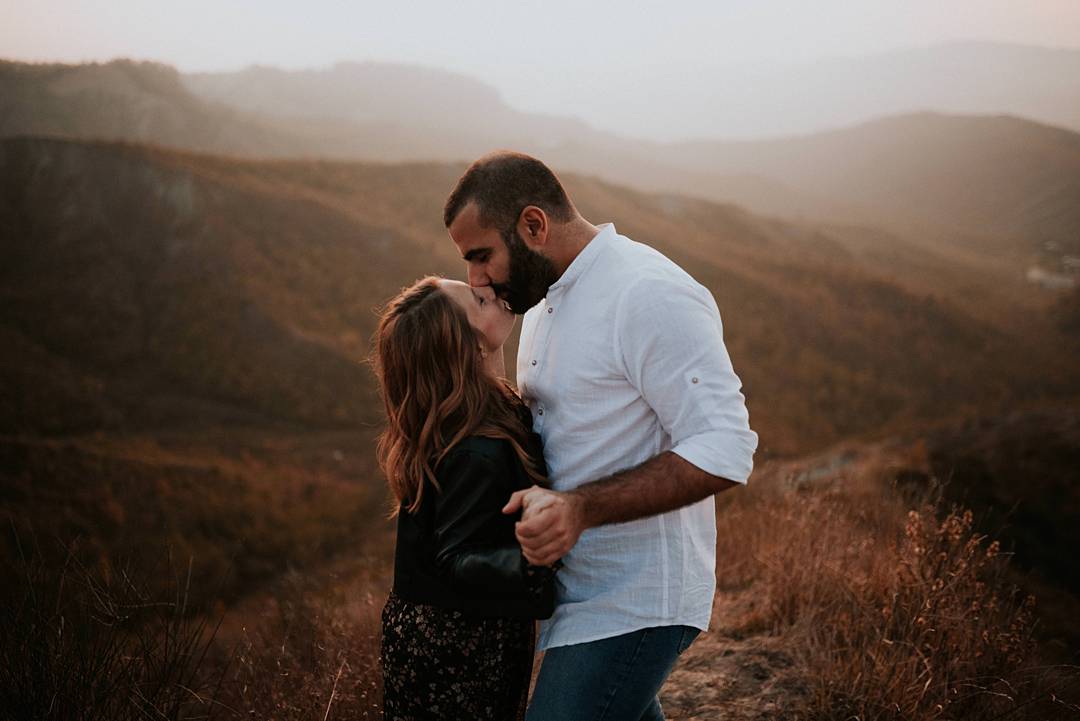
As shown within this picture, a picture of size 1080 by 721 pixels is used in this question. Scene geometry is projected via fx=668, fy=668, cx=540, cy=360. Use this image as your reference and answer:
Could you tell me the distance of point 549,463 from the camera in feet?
6.38

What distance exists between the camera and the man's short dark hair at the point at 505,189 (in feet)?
6.41

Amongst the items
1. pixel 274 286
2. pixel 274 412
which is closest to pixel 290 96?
pixel 274 286

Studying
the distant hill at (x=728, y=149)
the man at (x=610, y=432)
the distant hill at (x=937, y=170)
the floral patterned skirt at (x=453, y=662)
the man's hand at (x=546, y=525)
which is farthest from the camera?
the distant hill at (x=937, y=170)

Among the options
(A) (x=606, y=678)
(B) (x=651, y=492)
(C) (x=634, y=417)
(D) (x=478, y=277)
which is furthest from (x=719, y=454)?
(D) (x=478, y=277)

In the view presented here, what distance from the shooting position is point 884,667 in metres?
2.71

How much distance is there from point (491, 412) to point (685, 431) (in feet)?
1.85

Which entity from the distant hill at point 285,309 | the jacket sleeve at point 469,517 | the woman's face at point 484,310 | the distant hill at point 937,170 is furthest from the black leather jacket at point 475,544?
the distant hill at point 937,170

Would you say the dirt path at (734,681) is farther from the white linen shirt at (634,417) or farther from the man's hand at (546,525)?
the man's hand at (546,525)

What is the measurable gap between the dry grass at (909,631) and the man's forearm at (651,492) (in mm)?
1629

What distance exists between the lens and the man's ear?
1.97 meters

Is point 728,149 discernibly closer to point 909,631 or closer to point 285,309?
point 285,309

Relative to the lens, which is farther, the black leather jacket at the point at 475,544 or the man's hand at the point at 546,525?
the black leather jacket at the point at 475,544

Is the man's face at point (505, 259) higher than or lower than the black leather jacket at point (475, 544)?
higher

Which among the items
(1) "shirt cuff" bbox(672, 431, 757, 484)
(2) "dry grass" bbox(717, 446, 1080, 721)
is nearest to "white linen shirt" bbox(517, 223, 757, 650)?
(1) "shirt cuff" bbox(672, 431, 757, 484)
